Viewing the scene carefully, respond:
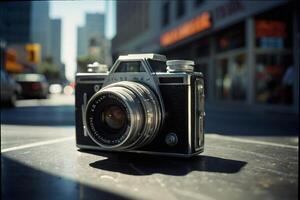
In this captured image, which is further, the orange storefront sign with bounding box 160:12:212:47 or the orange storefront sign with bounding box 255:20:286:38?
the orange storefront sign with bounding box 160:12:212:47

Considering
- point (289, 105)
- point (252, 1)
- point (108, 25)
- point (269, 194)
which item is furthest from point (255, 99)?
point (269, 194)

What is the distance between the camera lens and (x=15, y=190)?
1373 millimetres

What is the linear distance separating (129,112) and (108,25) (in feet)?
2.44

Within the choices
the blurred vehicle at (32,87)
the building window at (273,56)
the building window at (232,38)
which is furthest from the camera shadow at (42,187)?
the blurred vehicle at (32,87)

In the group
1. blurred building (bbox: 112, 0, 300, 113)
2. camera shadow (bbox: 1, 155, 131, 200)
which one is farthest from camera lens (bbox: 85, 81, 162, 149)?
blurred building (bbox: 112, 0, 300, 113)

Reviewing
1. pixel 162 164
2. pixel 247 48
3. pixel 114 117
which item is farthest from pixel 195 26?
pixel 162 164

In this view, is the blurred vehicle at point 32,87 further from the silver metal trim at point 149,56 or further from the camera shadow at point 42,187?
the camera shadow at point 42,187

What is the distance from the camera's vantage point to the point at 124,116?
6.43 ft

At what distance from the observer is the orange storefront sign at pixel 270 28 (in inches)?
532

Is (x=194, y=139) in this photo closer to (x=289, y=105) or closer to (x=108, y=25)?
(x=108, y=25)

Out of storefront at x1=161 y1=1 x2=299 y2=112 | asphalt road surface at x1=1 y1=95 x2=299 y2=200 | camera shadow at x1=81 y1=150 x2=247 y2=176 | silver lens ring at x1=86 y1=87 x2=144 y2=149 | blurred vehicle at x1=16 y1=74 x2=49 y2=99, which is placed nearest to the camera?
asphalt road surface at x1=1 y1=95 x2=299 y2=200

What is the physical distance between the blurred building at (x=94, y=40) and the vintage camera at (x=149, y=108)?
0.31m

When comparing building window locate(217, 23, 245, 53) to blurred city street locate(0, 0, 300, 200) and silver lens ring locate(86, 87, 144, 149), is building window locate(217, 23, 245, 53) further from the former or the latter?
silver lens ring locate(86, 87, 144, 149)

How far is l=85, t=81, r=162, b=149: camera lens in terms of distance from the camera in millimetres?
1906
